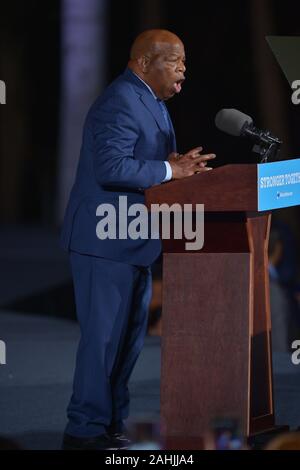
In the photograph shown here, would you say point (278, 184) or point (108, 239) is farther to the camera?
point (108, 239)

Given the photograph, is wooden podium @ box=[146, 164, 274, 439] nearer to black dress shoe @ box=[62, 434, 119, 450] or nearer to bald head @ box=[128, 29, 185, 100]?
black dress shoe @ box=[62, 434, 119, 450]

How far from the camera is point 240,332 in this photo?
4.64m

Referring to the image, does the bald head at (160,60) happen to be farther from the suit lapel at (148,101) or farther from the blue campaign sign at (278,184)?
the blue campaign sign at (278,184)

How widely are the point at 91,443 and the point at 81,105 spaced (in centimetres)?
838

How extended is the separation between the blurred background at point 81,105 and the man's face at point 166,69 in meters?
2.51

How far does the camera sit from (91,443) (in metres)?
4.78

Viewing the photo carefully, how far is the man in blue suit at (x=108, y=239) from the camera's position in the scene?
4.78 m

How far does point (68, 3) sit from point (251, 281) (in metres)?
8.30

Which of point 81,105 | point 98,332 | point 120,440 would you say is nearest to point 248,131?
point 98,332

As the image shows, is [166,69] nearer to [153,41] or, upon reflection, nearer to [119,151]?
[153,41]

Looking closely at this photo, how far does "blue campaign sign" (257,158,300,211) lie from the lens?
452 cm

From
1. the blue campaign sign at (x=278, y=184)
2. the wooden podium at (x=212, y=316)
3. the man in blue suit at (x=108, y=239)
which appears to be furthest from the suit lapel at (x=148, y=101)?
the blue campaign sign at (x=278, y=184)

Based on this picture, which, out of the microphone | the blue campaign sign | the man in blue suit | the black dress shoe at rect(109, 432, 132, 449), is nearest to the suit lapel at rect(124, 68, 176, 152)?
the man in blue suit

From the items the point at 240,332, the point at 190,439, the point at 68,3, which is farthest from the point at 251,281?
the point at 68,3
